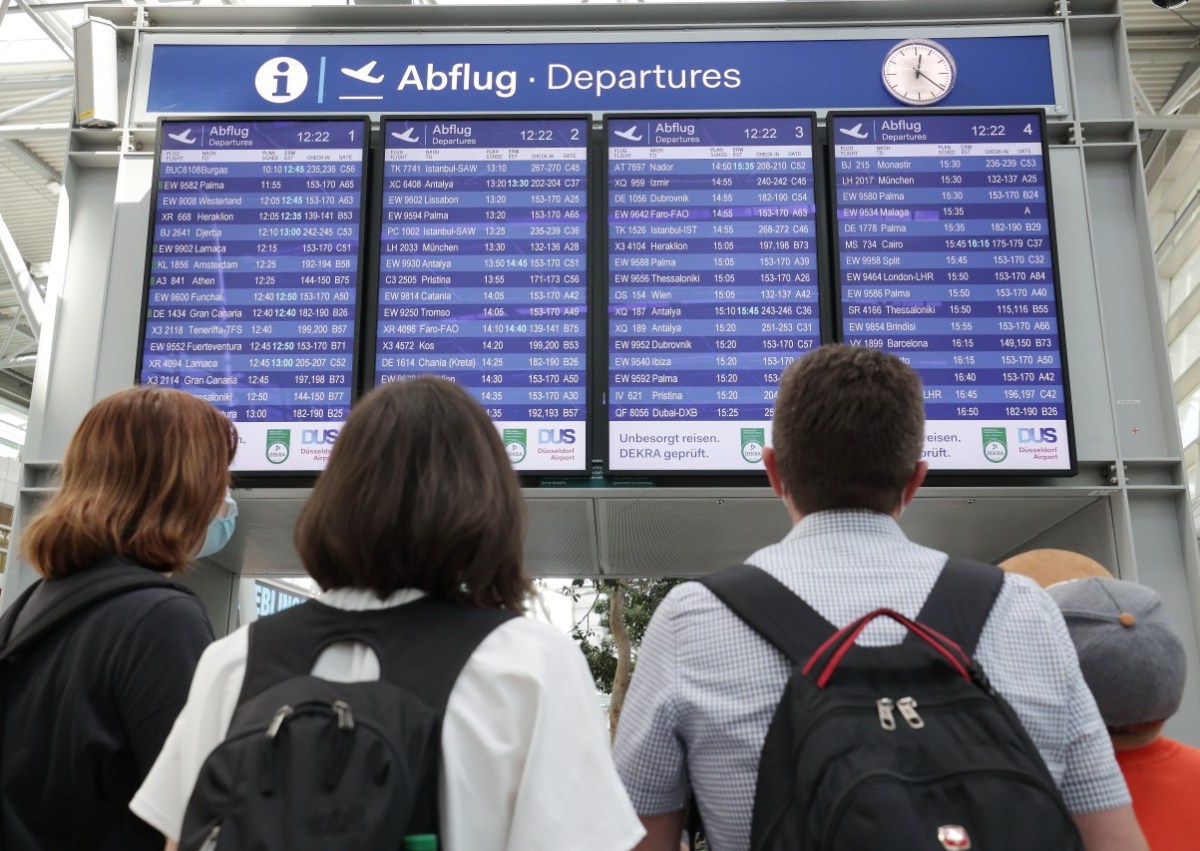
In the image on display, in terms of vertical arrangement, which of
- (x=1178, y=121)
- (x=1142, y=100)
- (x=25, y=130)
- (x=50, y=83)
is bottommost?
(x=1178, y=121)

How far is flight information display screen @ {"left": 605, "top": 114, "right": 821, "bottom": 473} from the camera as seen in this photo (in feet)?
12.5

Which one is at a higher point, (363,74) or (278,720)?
(363,74)

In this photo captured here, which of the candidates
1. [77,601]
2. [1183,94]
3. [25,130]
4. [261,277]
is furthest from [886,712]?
[25,130]

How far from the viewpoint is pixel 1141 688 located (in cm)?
201

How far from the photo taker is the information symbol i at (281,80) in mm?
4484

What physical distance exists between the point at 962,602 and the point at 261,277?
3035 millimetres

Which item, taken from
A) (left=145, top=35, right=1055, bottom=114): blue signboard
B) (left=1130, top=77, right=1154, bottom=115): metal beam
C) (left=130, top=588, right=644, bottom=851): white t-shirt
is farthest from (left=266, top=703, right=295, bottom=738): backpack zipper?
(left=1130, top=77, right=1154, bottom=115): metal beam

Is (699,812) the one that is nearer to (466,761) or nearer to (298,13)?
(466,761)

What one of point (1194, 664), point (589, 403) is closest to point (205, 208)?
point (589, 403)

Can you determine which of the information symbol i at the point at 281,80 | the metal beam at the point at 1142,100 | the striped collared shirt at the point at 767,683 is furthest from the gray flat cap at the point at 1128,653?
the metal beam at the point at 1142,100

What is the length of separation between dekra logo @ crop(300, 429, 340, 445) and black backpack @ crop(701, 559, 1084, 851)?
2434 millimetres

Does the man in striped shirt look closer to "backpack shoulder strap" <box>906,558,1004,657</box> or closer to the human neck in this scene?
"backpack shoulder strap" <box>906,558,1004,657</box>

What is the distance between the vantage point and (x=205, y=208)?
4.22 m

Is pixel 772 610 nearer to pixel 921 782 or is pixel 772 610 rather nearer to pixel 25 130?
pixel 921 782
